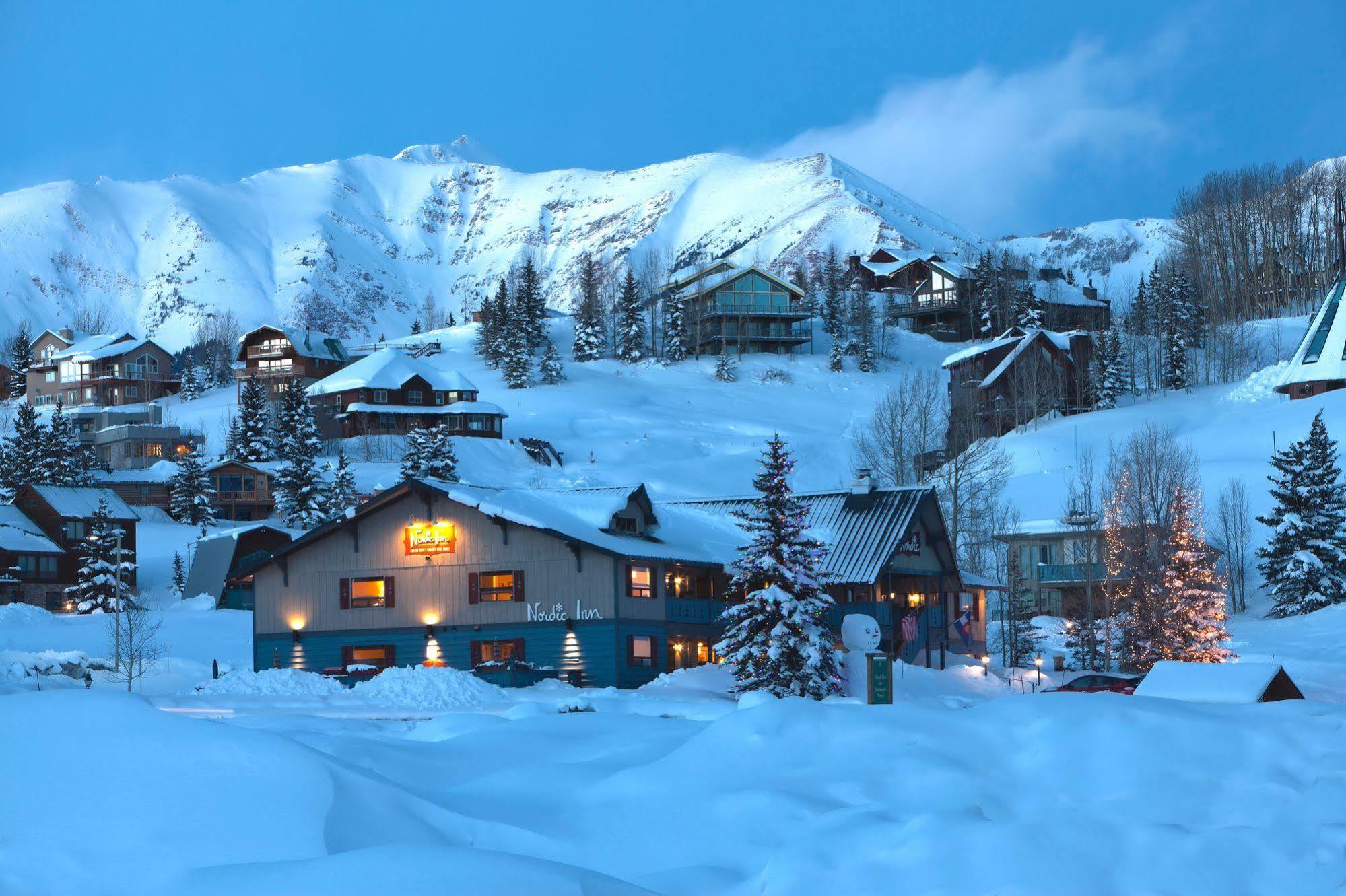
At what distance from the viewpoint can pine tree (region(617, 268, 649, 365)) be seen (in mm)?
110375

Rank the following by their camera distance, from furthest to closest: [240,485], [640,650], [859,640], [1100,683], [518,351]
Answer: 1. [518,351]
2. [240,485]
3. [640,650]
4. [859,640]
5. [1100,683]

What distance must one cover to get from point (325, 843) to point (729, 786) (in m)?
4.77

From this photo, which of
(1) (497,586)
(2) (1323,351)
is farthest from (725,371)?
(1) (497,586)

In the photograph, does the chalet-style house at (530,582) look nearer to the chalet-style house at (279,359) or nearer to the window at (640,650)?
the window at (640,650)

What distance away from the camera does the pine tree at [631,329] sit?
110 m

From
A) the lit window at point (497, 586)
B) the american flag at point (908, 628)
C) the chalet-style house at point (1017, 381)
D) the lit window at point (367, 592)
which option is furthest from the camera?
the chalet-style house at point (1017, 381)

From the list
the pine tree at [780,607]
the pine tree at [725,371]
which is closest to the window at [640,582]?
the pine tree at [780,607]

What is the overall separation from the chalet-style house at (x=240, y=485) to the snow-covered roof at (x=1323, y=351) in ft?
178

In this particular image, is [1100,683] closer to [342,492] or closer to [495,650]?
[495,650]

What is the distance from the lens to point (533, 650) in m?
39.1

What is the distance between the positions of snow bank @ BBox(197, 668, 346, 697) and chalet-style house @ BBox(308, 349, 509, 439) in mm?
55754

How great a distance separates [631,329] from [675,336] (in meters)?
4.07

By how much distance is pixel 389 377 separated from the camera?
95188 mm

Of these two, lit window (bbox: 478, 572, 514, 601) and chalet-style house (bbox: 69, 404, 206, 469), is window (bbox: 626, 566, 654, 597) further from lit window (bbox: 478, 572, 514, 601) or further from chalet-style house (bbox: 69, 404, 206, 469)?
chalet-style house (bbox: 69, 404, 206, 469)
